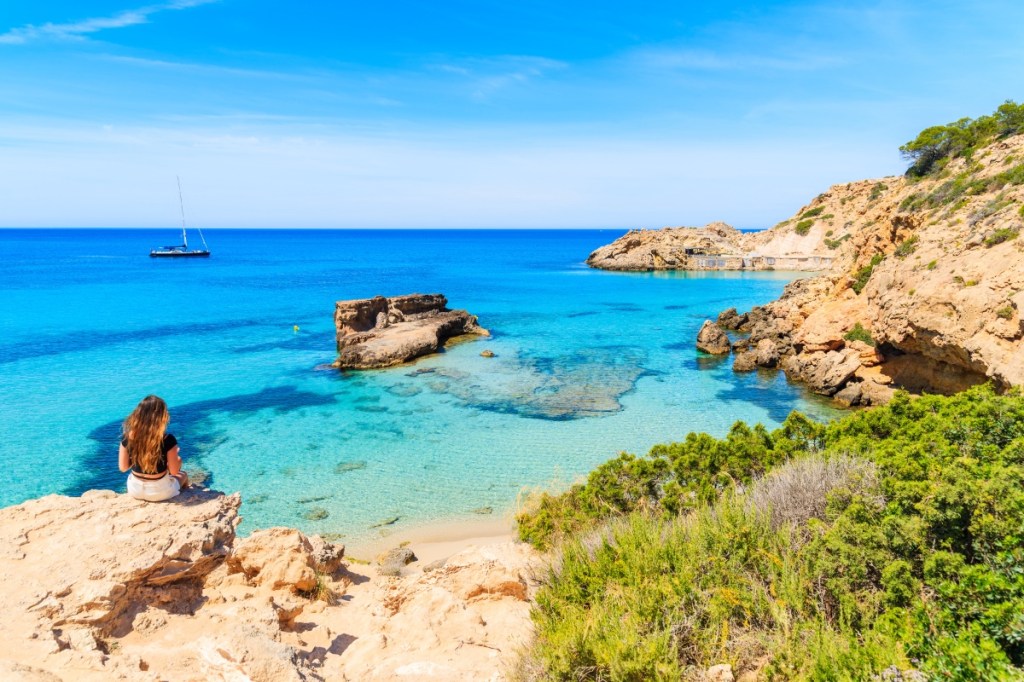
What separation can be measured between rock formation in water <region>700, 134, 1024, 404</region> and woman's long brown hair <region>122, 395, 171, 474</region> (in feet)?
57.9

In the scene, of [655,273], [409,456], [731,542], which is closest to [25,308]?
[409,456]

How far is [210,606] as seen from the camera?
22.2ft

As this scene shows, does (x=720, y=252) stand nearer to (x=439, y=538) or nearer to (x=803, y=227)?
(x=803, y=227)

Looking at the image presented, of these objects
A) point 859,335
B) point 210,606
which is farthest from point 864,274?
point 210,606

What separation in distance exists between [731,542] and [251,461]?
14912mm

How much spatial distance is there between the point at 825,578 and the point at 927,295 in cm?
1648

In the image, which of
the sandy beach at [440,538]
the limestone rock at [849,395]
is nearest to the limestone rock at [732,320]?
the limestone rock at [849,395]

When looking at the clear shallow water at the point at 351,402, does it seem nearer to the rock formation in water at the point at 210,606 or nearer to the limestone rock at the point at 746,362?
the limestone rock at the point at 746,362

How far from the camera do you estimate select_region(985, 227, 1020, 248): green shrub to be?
17797mm

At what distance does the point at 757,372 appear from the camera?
87.2ft

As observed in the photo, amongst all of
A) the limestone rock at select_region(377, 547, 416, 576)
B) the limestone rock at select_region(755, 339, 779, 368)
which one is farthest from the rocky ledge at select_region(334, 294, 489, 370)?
the limestone rock at select_region(377, 547, 416, 576)

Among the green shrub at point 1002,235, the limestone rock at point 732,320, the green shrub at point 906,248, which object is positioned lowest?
the limestone rock at point 732,320

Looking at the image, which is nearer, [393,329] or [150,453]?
[150,453]

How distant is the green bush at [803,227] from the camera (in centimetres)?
8094
